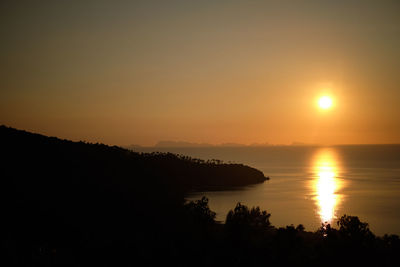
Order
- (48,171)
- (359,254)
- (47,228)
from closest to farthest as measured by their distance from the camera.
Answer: (359,254)
(47,228)
(48,171)

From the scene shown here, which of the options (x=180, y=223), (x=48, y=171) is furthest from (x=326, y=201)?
(x=48, y=171)

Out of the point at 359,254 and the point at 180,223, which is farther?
the point at 180,223

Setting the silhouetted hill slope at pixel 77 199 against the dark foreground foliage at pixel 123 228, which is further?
the silhouetted hill slope at pixel 77 199

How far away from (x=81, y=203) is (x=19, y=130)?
53.0 metres

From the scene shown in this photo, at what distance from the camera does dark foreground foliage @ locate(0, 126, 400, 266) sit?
101 ft

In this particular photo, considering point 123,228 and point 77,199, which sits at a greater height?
point 77,199

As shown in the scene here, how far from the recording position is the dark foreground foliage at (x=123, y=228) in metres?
30.7

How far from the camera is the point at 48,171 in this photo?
7525 centimetres

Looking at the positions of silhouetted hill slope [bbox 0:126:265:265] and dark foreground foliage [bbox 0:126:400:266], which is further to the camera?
silhouetted hill slope [bbox 0:126:265:265]

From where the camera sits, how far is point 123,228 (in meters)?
46.8

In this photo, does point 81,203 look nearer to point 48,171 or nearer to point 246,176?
point 48,171

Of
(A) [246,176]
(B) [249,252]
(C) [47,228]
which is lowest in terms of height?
(C) [47,228]

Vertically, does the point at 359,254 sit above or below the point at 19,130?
below

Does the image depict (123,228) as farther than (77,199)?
No
